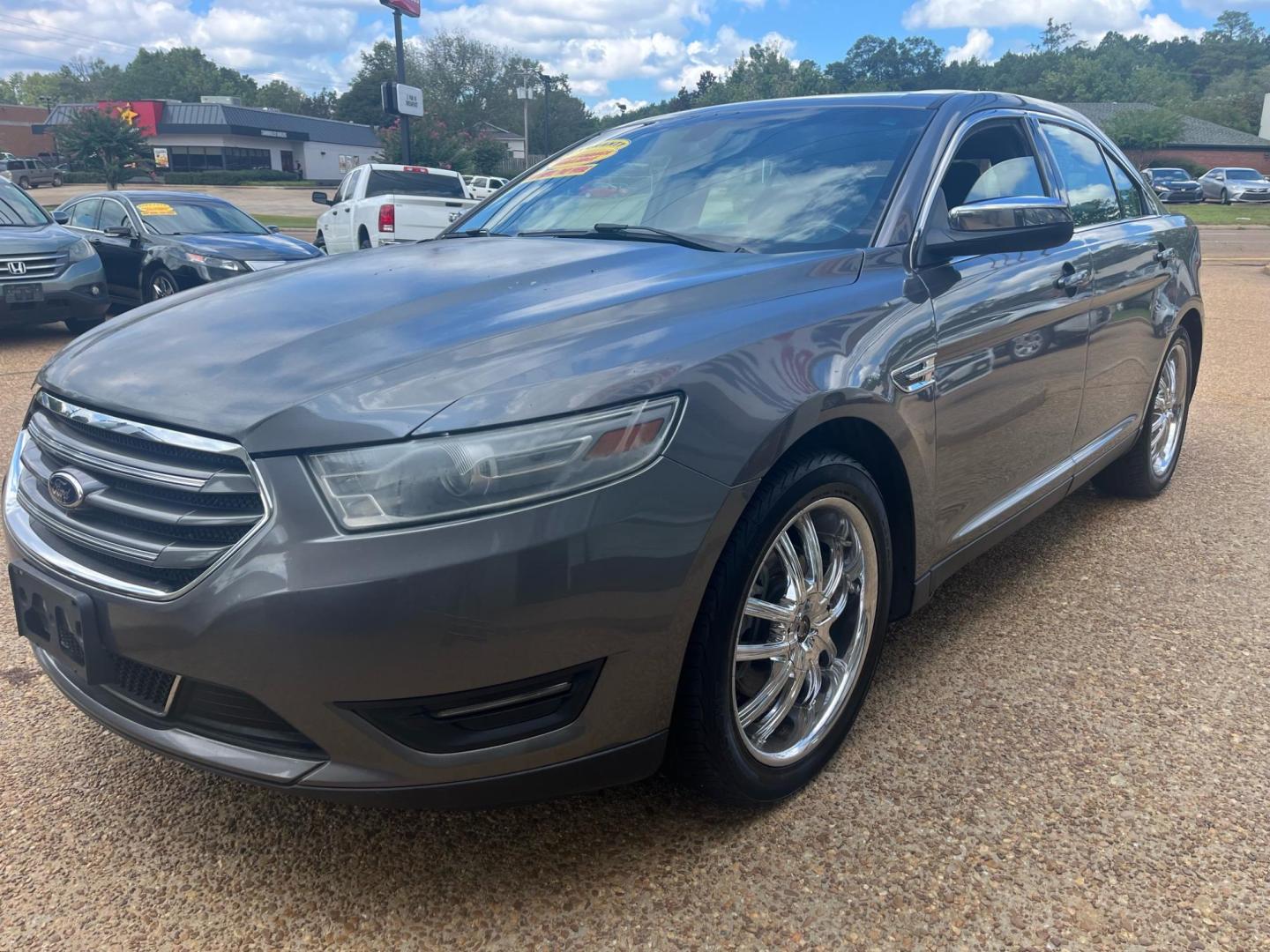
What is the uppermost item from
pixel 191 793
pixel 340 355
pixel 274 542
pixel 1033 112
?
pixel 1033 112

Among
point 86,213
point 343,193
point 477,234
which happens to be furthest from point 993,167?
point 343,193

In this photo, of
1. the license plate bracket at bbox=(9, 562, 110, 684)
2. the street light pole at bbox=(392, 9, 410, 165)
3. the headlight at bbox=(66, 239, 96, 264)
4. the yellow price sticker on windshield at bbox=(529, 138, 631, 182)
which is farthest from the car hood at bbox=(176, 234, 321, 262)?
the street light pole at bbox=(392, 9, 410, 165)

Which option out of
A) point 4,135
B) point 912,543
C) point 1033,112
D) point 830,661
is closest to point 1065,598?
point 912,543

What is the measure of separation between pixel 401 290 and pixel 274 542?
87 cm

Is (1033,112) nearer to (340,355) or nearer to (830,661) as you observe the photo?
(830,661)

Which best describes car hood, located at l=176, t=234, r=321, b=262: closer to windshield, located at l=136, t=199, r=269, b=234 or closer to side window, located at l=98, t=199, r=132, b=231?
windshield, located at l=136, t=199, r=269, b=234

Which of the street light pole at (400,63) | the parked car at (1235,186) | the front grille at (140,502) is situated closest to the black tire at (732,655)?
the front grille at (140,502)

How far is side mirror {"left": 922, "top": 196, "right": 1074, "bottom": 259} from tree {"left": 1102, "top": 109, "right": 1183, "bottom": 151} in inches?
2689

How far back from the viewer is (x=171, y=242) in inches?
376

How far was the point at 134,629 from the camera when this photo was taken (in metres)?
1.70

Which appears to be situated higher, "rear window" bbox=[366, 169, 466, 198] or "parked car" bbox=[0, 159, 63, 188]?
"rear window" bbox=[366, 169, 466, 198]

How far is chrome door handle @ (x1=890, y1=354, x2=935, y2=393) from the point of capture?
7.56ft

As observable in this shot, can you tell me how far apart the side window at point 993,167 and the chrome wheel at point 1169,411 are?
1470 mm

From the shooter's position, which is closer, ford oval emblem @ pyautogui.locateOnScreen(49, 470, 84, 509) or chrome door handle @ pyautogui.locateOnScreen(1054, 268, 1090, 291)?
ford oval emblem @ pyautogui.locateOnScreen(49, 470, 84, 509)
